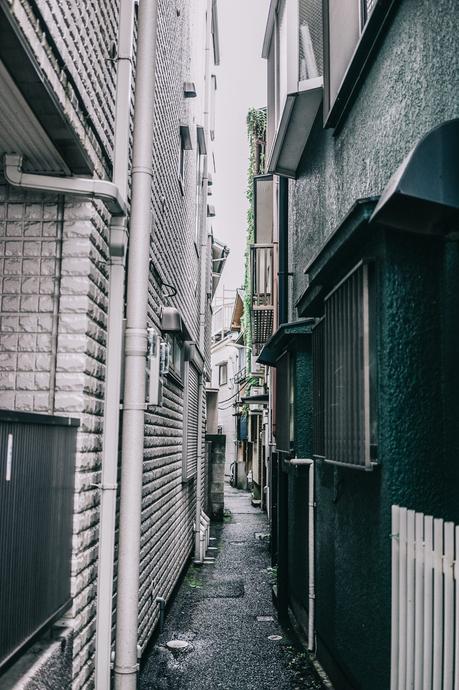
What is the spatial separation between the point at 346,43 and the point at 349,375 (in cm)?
323

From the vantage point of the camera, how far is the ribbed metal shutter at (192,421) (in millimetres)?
11727

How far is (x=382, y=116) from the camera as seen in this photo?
206 inches

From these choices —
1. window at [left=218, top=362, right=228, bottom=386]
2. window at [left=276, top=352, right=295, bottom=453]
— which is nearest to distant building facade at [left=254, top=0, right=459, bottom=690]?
window at [left=276, top=352, right=295, bottom=453]

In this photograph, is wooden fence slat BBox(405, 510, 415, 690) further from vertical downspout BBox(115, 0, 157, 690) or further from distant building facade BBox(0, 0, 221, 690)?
vertical downspout BBox(115, 0, 157, 690)

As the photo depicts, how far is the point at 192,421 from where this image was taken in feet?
43.5

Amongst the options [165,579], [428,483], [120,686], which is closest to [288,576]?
[165,579]

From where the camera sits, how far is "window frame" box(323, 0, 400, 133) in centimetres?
517

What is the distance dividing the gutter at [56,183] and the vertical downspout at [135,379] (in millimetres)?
1097

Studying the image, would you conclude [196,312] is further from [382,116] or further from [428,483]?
[428,483]

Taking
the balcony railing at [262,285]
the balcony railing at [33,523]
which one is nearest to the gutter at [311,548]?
the balcony railing at [33,523]

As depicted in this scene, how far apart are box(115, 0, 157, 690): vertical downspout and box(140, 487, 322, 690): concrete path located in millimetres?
1289

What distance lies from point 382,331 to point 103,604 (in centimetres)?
266

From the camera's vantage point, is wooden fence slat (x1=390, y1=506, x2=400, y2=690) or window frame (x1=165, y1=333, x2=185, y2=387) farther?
window frame (x1=165, y1=333, x2=185, y2=387)

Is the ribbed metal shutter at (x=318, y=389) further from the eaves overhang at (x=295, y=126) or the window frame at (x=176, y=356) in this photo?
the eaves overhang at (x=295, y=126)
